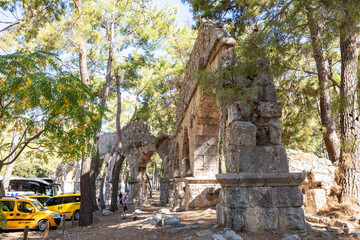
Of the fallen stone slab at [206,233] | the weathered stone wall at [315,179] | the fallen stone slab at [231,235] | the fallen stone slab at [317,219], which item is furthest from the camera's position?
the weathered stone wall at [315,179]

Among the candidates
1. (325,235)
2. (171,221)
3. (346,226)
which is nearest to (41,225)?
(171,221)

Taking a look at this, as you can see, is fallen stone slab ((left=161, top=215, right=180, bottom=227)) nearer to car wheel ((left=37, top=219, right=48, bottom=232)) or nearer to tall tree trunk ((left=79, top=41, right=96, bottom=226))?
tall tree trunk ((left=79, top=41, right=96, bottom=226))

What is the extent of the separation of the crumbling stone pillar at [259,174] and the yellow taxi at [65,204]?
9110mm

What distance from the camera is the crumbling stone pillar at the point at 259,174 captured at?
3846mm

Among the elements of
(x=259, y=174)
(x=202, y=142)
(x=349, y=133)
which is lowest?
(x=259, y=174)

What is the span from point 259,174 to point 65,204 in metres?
10.1

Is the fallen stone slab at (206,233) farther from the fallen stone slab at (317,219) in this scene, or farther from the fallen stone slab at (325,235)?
the fallen stone slab at (317,219)

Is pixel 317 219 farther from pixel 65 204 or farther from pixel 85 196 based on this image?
pixel 65 204

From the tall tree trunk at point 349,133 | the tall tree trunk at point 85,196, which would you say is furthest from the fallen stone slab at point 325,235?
the tall tree trunk at point 85,196

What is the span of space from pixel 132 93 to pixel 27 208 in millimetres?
7503

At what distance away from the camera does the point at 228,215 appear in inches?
154

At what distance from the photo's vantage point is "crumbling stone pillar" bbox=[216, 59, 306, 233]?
3.85 meters

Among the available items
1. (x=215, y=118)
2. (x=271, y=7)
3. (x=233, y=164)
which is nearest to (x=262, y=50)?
(x=271, y=7)

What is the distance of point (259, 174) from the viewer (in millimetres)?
3900
